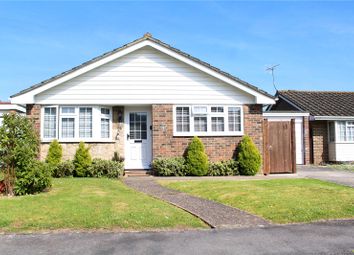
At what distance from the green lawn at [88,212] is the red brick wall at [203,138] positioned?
547cm

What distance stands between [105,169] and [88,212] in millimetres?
7245

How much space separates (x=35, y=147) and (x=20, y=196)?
58.1 inches

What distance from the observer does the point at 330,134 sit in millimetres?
22781

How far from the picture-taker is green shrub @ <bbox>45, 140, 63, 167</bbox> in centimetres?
1491

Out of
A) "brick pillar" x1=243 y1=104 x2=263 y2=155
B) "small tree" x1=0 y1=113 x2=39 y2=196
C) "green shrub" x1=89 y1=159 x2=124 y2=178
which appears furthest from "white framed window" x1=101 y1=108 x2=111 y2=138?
"brick pillar" x1=243 y1=104 x2=263 y2=155

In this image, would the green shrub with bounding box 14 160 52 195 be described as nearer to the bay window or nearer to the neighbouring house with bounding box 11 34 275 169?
the neighbouring house with bounding box 11 34 275 169

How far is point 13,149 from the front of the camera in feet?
33.9

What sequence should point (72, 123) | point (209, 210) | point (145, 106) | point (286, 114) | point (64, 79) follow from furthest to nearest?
point (286, 114), point (145, 106), point (72, 123), point (64, 79), point (209, 210)

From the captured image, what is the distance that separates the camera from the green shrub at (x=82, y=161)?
14.9m

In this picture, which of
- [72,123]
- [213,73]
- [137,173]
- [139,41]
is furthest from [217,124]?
[72,123]

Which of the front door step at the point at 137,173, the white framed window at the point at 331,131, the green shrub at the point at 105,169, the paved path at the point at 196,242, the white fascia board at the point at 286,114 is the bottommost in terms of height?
the paved path at the point at 196,242

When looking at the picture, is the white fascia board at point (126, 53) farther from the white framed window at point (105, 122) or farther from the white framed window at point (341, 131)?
the white framed window at point (341, 131)

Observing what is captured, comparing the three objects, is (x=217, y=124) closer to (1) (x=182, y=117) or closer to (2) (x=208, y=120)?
(2) (x=208, y=120)

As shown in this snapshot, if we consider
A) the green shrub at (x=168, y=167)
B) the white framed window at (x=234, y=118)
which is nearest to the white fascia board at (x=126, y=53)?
the white framed window at (x=234, y=118)
